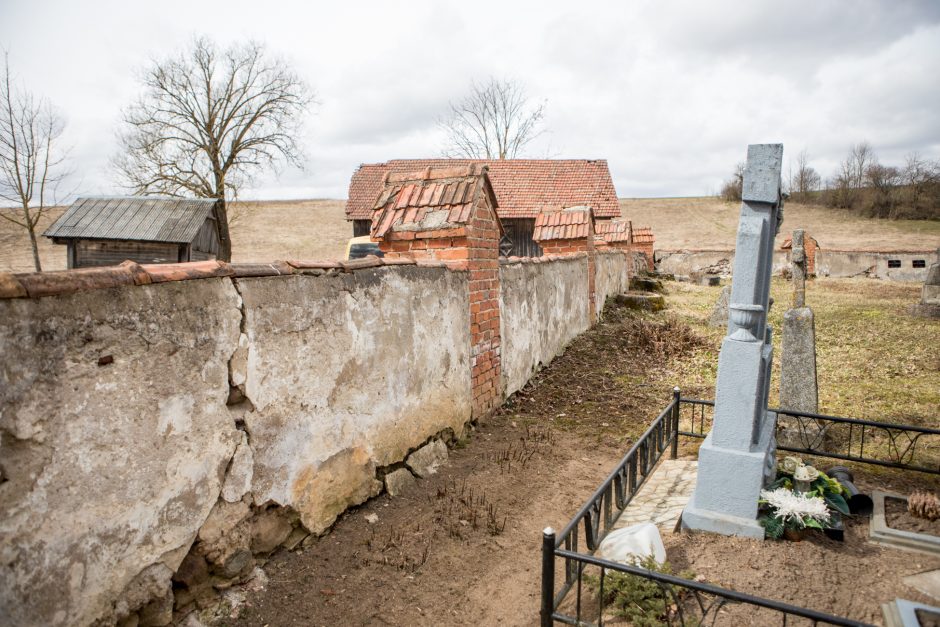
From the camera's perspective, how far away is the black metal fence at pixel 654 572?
7.53 ft

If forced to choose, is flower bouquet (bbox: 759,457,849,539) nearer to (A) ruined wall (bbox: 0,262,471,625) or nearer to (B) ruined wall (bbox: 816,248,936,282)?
(A) ruined wall (bbox: 0,262,471,625)

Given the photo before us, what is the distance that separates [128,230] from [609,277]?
1343cm

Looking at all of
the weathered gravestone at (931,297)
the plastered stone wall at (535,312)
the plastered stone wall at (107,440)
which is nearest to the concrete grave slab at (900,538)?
the plastered stone wall at (535,312)

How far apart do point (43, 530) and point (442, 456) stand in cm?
307

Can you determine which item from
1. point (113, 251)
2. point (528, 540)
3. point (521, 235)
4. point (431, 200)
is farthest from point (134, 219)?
point (528, 540)

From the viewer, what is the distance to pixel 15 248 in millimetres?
34125

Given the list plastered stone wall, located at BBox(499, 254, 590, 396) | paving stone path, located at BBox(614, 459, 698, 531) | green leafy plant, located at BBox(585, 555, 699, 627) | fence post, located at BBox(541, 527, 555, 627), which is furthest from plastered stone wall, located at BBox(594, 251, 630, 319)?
fence post, located at BBox(541, 527, 555, 627)

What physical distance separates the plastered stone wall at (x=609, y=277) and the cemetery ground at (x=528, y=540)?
4304mm

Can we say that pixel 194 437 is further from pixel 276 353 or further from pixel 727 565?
pixel 727 565

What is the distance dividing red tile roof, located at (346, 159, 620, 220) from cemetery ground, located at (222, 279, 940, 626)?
17.0 m

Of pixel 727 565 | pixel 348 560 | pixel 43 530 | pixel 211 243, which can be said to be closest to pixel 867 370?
pixel 727 565

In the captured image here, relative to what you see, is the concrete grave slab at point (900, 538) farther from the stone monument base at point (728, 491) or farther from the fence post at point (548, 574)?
the fence post at point (548, 574)

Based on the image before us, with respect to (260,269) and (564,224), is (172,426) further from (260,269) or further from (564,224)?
(564,224)

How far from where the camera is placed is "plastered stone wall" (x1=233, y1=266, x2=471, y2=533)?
2.95 meters
